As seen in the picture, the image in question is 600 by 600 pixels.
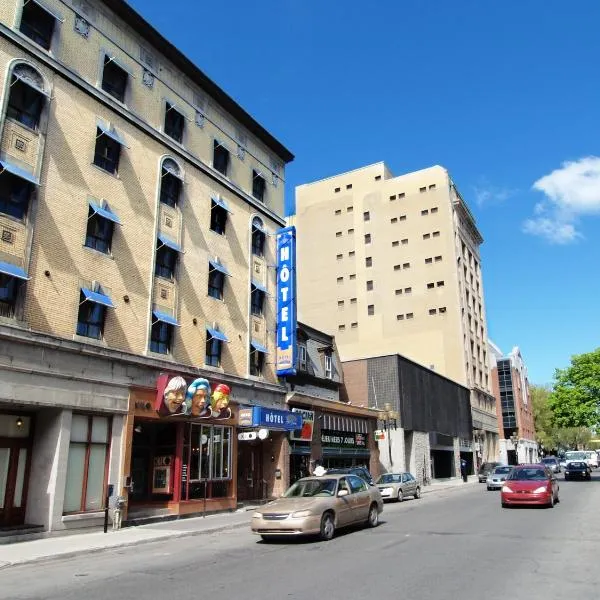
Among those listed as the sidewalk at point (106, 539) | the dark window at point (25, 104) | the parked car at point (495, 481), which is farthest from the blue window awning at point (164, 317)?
the parked car at point (495, 481)

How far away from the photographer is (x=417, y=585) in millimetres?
8234

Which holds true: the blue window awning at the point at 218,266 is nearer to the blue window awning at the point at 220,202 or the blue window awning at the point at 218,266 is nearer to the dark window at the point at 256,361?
the blue window awning at the point at 220,202

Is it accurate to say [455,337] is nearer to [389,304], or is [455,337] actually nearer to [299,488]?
[389,304]

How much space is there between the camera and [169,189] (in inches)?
873

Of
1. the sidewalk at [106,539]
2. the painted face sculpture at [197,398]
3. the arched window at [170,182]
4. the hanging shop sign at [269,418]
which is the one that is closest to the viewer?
the sidewalk at [106,539]

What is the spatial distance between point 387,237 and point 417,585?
57.2 meters

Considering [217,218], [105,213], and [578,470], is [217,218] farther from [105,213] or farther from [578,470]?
[578,470]

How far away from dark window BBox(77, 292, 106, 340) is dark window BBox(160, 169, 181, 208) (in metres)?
5.60

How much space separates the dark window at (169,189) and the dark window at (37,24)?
19.2ft

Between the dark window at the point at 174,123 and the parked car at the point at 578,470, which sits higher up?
the dark window at the point at 174,123

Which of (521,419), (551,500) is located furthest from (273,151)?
(521,419)

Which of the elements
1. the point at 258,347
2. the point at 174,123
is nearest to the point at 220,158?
the point at 174,123

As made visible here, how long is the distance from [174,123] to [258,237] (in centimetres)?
691

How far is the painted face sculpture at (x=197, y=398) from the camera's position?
19.7 m
